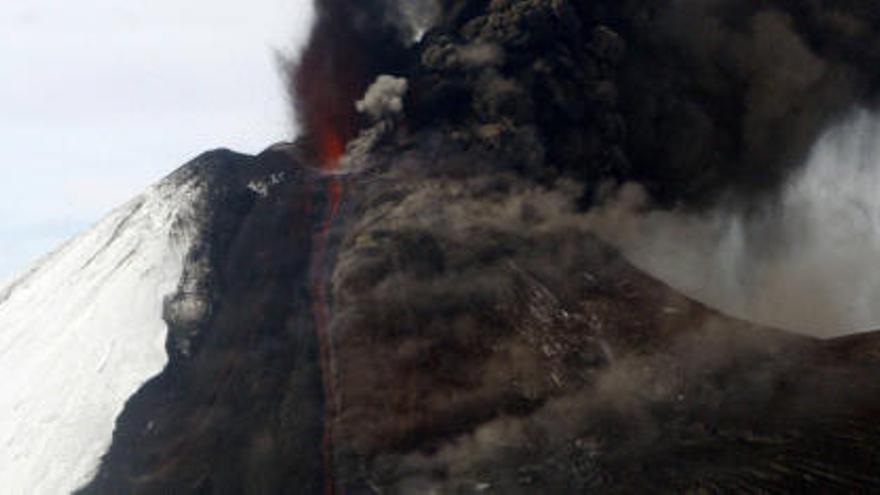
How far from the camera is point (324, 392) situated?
26375 mm

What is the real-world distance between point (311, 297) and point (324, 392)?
11.5ft

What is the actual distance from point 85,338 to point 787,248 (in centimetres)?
2581

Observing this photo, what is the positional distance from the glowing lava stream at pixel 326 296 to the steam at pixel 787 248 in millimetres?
7767

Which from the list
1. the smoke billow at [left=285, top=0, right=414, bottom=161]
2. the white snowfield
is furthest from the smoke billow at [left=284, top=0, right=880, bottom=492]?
the white snowfield

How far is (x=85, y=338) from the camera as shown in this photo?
1192 inches

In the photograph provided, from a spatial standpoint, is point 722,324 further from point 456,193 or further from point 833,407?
point 456,193

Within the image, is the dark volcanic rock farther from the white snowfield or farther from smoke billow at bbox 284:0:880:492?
smoke billow at bbox 284:0:880:492

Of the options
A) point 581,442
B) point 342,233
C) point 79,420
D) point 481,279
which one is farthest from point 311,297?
point 581,442

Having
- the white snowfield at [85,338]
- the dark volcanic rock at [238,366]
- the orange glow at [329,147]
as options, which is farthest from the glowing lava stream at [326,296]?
the white snowfield at [85,338]

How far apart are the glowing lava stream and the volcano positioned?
3.6 inches

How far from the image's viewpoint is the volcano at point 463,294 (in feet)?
79.4

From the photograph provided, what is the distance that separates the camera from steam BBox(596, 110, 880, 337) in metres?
35.4

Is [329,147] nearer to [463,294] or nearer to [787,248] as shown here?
[463,294]

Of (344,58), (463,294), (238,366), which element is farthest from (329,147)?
(238,366)
